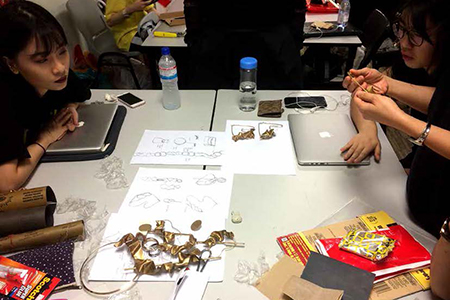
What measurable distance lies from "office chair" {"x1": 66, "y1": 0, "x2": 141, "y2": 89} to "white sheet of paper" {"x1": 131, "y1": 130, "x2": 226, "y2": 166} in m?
1.32

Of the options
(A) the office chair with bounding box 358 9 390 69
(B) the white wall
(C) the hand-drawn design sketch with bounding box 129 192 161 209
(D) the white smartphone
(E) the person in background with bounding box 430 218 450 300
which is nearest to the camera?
(E) the person in background with bounding box 430 218 450 300

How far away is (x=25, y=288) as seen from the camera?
0.80 meters

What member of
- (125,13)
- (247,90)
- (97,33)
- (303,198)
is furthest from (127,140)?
(97,33)

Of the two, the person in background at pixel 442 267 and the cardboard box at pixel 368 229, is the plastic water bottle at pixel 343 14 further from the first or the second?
the person in background at pixel 442 267

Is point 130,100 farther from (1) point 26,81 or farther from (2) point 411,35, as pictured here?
(2) point 411,35

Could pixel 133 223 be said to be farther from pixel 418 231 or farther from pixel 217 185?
pixel 418 231

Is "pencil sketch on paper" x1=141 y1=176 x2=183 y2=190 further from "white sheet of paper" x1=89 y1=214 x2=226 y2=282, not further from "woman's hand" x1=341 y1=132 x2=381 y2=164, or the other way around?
"woman's hand" x1=341 y1=132 x2=381 y2=164

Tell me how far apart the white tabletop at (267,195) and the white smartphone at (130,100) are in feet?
0.63

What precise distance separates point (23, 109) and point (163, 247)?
757 mm

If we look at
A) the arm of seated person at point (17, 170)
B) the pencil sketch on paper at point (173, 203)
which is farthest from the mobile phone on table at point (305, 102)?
the arm of seated person at point (17, 170)

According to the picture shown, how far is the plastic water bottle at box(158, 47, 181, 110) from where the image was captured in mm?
1411

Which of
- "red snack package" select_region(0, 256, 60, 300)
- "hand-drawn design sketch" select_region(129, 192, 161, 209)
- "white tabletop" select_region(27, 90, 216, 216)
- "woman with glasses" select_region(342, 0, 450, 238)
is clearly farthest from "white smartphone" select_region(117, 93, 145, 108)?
"woman with glasses" select_region(342, 0, 450, 238)

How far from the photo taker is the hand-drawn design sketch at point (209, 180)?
3.61 ft

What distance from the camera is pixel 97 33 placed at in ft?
9.25
